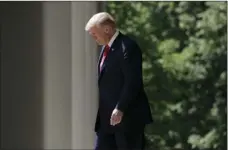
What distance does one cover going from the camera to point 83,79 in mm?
4645

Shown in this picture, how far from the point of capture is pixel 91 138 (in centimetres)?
474

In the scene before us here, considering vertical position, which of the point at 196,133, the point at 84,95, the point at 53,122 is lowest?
the point at 196,133

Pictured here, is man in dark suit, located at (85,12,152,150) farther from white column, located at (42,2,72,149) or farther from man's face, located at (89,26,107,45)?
white column, located at (42,2,72,149)

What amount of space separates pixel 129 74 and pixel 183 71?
659cm

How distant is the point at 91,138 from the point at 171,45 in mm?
4618

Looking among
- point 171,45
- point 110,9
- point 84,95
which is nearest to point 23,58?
point 84,95

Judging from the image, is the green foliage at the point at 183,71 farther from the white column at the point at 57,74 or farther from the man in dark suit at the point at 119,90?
the man in dark suit at the point at 119,90

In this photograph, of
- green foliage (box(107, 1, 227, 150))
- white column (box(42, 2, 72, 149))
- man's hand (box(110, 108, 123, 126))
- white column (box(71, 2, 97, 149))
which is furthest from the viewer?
Result: green foliage (box(107, 1, 227, 150))

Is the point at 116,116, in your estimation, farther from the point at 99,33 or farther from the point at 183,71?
the point at 183,71

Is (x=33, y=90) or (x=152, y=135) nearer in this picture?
(x=33, y=90)

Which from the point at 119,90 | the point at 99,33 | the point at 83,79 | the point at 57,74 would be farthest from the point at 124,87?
the point at 57,74

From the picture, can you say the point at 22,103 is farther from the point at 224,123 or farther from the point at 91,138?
the point at 224,123

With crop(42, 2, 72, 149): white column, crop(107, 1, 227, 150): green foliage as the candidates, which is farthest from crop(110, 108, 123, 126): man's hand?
crop(107, 1, 227, 150): green foliage

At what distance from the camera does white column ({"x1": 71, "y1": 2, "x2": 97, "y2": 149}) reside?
4.55m
